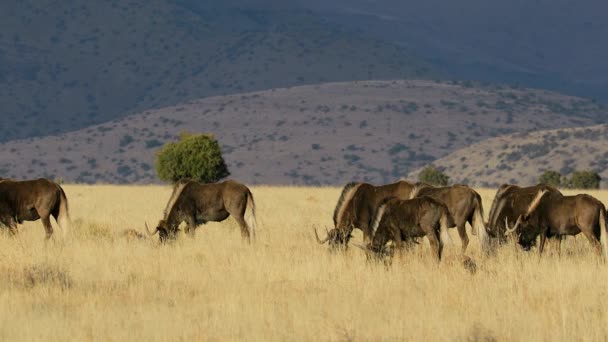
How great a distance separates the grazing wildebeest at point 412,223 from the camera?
56.7ft

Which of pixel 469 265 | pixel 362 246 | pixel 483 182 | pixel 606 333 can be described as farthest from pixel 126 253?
pixel 483 182

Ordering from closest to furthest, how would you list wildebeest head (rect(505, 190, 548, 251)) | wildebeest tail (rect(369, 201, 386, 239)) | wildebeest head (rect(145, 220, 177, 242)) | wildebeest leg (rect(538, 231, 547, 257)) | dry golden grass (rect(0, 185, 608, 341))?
1. dry golden grass (rect(0, 185, 608, 341))
2. wildebeest tail (rect(369, 201, 386, 239))
3. wildebeest leg (rect(538, 231, 547, 257))
4. wildebeest head (rect(505, 190, 548, 251))
5. wildebeest head (rect(145, 220, 177, 242))

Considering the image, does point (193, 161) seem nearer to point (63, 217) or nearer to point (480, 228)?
point (63, 217)

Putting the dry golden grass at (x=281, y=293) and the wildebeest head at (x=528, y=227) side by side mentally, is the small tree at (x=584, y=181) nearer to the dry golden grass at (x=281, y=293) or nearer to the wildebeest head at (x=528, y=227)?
Result: the dry golden grass at (x=281, y=293)

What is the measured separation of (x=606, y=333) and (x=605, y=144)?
423 ft

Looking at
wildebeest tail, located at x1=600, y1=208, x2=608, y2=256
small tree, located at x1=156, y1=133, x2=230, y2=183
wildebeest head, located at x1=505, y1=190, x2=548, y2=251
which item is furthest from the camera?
small tree, located at x1=156, y1=133, x2=230, y2=183

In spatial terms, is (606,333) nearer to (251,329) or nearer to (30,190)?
(251,329)

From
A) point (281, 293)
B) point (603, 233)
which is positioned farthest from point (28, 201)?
point (603, 233)

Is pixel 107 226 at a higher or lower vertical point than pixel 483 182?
higher

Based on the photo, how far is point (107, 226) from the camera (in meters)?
25.1

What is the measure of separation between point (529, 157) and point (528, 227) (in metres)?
119

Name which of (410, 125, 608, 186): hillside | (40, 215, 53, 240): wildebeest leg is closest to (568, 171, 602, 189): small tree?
(410, 125, 608, 186): hillside

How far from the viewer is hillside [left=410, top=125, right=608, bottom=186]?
131m

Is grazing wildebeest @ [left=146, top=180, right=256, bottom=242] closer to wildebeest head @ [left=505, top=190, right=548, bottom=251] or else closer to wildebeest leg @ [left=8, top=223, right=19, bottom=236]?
wildebeest leg @ [left=8, top=223, right=19, bottom=236]
